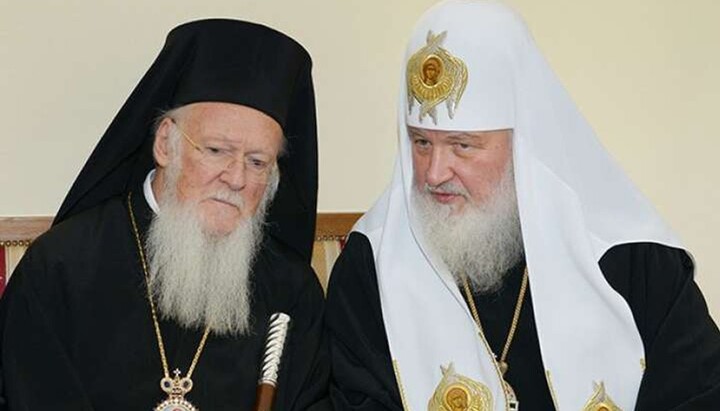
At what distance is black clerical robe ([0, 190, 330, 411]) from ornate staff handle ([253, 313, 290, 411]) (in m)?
0.31

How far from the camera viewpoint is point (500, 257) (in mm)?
3664

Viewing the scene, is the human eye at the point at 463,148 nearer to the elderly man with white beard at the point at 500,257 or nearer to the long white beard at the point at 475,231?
the elderly man with white beard at the point at 500,257

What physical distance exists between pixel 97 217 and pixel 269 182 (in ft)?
1.72

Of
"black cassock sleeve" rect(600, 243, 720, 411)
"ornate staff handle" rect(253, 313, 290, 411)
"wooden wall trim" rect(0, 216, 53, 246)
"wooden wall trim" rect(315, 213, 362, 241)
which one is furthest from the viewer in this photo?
"wooden wall trim" rect(315, 213, 362, 241)

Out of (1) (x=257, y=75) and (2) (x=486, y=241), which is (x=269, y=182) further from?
(2) (x=486, y=241)

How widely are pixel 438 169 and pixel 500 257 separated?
1.21 ft

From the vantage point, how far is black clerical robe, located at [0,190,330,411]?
3277 mm

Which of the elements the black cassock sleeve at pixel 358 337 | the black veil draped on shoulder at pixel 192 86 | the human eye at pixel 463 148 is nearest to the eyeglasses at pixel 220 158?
the black veil draped on shoulder at pixel 192 86

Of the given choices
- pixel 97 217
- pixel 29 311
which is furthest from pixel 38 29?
pixel 29 311

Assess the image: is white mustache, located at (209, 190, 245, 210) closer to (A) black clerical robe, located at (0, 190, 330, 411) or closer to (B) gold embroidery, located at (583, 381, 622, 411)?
(A) black clerical robe, located at (0, 190, 330, 411)

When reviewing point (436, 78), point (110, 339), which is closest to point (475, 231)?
point (436, 78)

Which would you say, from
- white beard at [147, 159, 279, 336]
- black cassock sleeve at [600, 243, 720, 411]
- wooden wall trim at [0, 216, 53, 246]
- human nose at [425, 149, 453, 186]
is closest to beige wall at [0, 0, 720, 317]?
wooden wall trim at [0, 216, 53, 246]

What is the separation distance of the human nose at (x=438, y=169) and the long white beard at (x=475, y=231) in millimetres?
42

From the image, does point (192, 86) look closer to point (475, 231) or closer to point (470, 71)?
point (470, 71)
